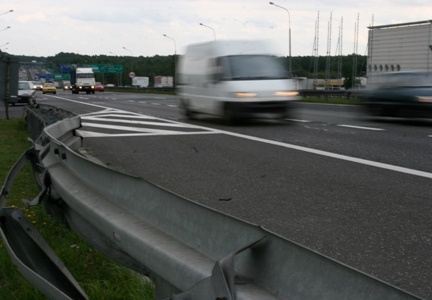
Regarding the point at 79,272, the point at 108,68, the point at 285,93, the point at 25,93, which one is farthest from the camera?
the point at 108,68

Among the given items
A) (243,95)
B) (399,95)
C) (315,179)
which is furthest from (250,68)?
(315,179)

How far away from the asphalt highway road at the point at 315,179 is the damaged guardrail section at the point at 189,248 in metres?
1.91

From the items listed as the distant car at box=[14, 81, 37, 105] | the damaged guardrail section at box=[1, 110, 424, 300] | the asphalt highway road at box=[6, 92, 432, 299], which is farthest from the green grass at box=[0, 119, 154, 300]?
the distant car at box=[14, 81, 37, 105]

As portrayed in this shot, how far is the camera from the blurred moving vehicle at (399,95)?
1830 cm

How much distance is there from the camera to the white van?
18.0 m

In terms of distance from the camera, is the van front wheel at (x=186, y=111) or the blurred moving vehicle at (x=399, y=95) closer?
the blurred moving vehicle at (x=399, y=95)

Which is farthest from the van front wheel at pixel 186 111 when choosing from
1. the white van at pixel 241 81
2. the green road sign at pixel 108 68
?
the green road sign at pixel 108 68

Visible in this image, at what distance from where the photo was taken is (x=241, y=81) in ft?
59.7

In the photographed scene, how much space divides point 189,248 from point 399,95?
17440 millimetres

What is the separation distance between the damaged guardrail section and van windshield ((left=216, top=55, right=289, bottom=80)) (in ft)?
48.0

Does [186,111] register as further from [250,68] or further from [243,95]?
[243,95]

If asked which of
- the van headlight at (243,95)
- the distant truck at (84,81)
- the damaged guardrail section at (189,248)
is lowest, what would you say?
the distant truck at (84,81)

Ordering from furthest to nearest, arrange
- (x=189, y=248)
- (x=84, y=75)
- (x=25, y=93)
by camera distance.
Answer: (x=84, y=75), (x=25, y=93), (x=189, y=248)

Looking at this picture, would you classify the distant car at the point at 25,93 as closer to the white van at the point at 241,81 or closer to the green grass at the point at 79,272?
the white van at the point at 241,81
